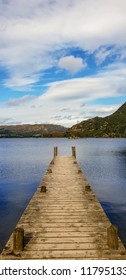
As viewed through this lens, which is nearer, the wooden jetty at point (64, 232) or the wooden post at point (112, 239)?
the wooden jetty at point (64, 232)

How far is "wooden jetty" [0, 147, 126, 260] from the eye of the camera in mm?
10320

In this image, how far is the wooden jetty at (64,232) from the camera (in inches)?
406

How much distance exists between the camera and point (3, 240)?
17.9 m

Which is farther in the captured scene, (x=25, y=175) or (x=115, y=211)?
(x=25, y=175)

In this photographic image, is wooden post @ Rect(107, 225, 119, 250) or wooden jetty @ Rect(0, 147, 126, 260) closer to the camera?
wooden jetty @ Rect(0, 147, 126, 260)

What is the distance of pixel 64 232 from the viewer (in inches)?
488

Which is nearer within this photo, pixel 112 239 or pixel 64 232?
pixel 112 239

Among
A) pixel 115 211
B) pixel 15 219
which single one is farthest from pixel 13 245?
pixel 115 211

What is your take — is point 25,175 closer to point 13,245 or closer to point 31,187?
point 31,187

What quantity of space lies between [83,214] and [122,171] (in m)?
35.5

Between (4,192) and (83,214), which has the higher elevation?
(83,214)

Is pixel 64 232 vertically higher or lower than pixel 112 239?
lower
